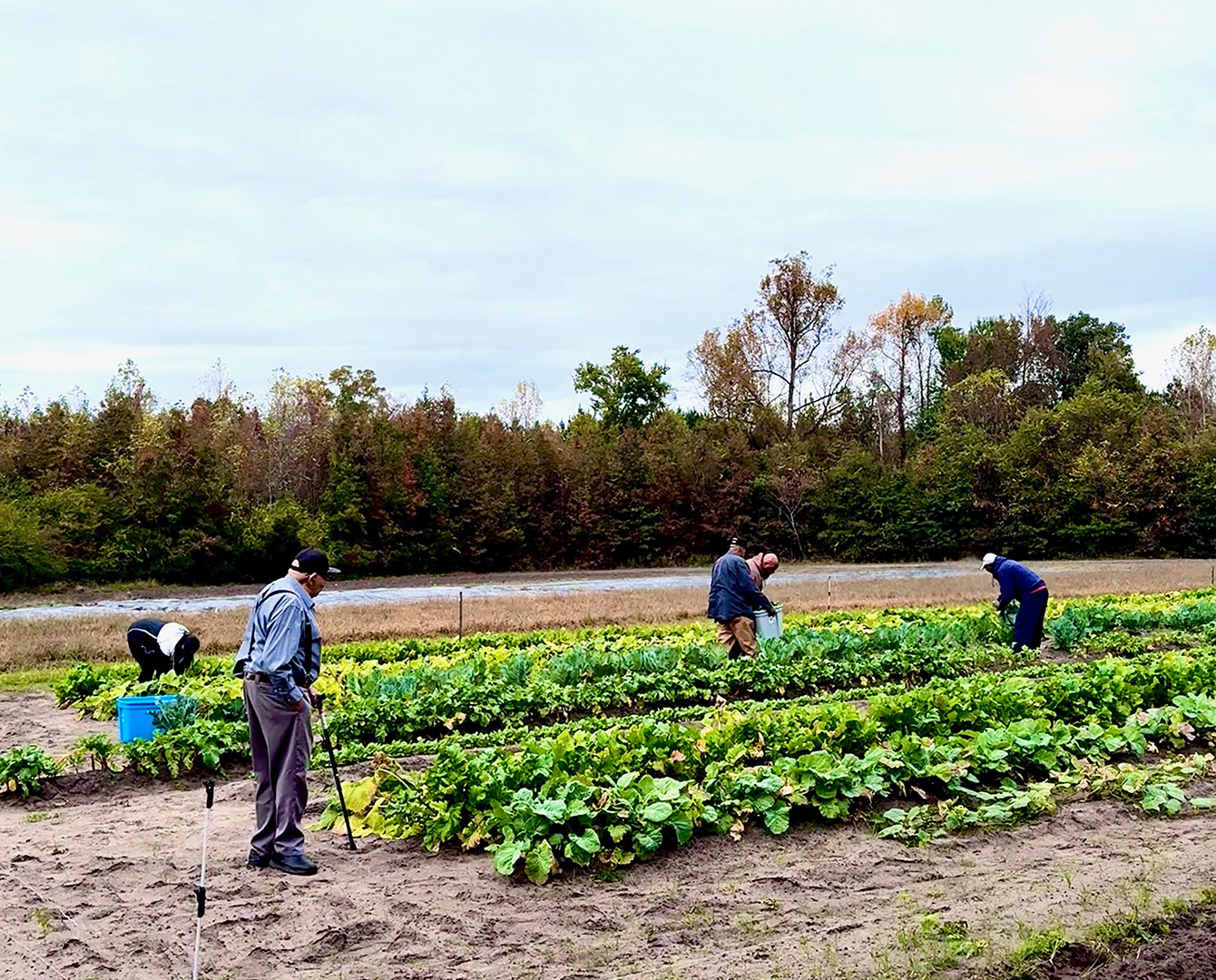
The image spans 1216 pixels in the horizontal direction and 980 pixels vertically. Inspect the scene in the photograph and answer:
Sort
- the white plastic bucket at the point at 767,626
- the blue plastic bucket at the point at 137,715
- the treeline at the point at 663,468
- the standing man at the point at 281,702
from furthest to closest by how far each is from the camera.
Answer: the treeline at the point at 663,468 < the white plastic bucket at the point at 767,626 < the blue plastic bucket at the point at 137,715 < the standing man at the point at 281,702

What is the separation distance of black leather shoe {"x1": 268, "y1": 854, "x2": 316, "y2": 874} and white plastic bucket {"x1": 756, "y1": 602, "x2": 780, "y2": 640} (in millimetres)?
8715

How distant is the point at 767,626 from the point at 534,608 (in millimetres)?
11342

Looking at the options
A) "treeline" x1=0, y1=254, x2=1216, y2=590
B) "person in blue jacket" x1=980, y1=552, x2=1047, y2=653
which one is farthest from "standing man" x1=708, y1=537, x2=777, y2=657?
Answer: "treeline" x1=0, y1=254, x2=1216, y2=590

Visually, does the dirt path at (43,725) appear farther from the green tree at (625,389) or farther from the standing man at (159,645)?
the green tree at (625,389)

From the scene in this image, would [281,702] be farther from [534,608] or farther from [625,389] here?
[625,389]

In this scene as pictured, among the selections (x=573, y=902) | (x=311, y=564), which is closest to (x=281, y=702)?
(x=311, y=564)

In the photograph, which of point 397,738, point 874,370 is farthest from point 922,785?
point 874,370

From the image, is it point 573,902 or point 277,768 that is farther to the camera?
point 277,768

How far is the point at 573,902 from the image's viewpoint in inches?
246

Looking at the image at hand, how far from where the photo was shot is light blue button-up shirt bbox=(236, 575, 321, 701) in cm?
679

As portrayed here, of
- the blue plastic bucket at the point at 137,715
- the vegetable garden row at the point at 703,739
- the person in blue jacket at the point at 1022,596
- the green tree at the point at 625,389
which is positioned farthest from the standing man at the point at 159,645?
the green tree at the point at 625,389

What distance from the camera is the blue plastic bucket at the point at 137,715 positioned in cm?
1032

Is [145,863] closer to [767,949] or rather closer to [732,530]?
[767,949]

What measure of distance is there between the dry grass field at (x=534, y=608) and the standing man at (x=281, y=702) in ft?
39.9
